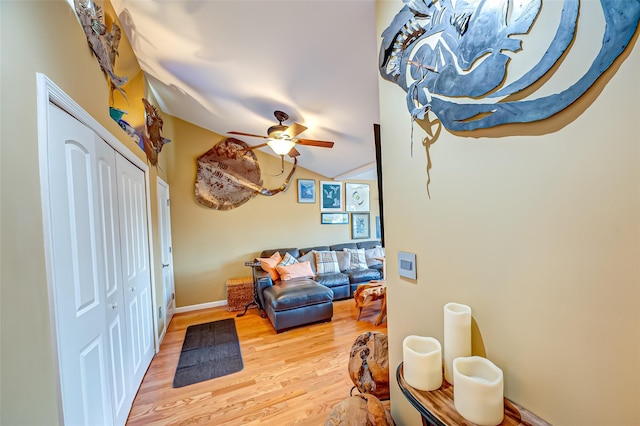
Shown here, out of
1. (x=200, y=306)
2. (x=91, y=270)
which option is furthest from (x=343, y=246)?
(x=91, y=270)

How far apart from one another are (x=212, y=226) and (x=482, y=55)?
412 cm

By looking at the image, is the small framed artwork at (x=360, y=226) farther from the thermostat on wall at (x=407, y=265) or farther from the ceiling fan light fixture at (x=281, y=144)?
the thermostat on wall at (x=407, y=265)

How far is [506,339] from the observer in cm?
79

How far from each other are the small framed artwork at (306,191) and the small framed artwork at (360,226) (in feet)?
3.57

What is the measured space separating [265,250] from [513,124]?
4.10 m

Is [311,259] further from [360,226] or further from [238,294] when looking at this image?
[360,226]

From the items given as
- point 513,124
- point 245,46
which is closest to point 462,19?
point 513,124

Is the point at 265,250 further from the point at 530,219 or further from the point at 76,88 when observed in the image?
the point at 530,219

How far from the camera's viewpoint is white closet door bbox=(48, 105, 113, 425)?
1.04 meters

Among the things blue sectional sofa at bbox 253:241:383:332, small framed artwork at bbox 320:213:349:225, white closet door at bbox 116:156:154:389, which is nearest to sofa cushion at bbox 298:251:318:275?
blue sectional sofa at bbox 253:241:383:332

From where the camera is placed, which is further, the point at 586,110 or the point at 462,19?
the point at 462,19


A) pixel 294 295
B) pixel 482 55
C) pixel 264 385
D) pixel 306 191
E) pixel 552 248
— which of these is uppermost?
pixel 482 55

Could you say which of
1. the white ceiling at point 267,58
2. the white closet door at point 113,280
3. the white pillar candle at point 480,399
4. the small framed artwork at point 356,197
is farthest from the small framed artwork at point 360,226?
the white pillar candle at point 480,399

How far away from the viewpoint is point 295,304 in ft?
10.2
